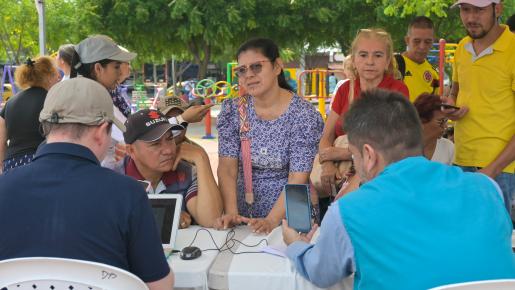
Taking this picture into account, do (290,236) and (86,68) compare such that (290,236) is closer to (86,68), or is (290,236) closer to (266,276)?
(266,276)

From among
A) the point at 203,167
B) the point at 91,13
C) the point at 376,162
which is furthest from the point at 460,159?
the point at 91,13

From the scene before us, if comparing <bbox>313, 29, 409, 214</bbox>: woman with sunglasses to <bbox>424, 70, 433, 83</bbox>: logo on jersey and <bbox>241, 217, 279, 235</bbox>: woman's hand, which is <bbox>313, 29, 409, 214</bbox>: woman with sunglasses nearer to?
<bbox>241, 217, 279, 235</bbox>: woman's hand

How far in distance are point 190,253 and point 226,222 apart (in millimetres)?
523

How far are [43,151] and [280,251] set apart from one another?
1110 mm

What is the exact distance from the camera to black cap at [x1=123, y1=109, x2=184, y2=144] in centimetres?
300

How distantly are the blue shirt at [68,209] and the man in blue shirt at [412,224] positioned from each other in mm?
647

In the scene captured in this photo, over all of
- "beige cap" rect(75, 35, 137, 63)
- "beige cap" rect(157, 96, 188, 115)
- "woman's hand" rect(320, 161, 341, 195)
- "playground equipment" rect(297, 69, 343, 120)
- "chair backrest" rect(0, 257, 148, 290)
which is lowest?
"playground equipment" rect(297, 69, 343, 120)

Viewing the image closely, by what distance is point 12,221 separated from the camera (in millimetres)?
1711

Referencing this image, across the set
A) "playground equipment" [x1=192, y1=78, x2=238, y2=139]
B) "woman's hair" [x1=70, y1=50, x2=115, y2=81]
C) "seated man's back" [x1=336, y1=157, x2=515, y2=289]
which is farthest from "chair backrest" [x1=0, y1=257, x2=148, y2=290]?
"playground equipment" [x1=192, y1=78, x2=238, y2=139]

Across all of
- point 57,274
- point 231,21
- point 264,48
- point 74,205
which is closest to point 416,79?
point 264,48

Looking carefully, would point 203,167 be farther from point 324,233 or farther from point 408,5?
point 408,5

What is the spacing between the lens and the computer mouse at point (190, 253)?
7.86 ft

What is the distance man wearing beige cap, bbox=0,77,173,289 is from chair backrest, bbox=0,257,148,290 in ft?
0.28

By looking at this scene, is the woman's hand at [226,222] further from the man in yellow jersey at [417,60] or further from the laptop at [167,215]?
the man in yellow jersey at [417,60]
